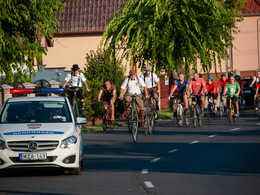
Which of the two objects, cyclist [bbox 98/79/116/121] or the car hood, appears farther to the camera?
cyclist [bbox 98/79/116/121]

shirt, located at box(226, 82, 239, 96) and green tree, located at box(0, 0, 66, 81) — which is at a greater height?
green tree, located at box(0, 0, 66, 81)

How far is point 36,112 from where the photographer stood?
1291 centimetres

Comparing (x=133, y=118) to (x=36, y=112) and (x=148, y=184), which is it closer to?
(x=36, y=112)

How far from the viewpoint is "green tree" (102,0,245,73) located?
2998 cm

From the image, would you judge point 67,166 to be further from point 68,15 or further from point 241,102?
point 68,15

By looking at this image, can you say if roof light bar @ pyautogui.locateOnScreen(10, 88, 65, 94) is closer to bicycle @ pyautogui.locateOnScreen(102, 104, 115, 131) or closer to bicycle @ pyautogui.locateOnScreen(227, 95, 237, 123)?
bicycle @ pyautogui.locateOnScreen(102, 104, 115, 131)

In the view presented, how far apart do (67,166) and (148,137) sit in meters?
8.98

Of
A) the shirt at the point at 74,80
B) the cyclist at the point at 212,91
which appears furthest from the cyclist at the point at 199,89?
the shirt at the point at 74,80

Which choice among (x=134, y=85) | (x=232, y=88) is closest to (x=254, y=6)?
(x=232, y=88)

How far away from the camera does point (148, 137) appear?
2073 centimetres

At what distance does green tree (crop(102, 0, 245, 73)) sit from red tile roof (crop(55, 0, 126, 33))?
1996 cm

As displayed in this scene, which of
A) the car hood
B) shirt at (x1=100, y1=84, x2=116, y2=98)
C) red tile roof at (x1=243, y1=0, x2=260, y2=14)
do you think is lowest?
the car hood

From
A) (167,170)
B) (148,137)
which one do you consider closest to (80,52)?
(148,137)

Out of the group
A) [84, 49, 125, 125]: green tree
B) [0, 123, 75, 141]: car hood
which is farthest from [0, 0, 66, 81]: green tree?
[84, 49, 125, 125]: green tree
